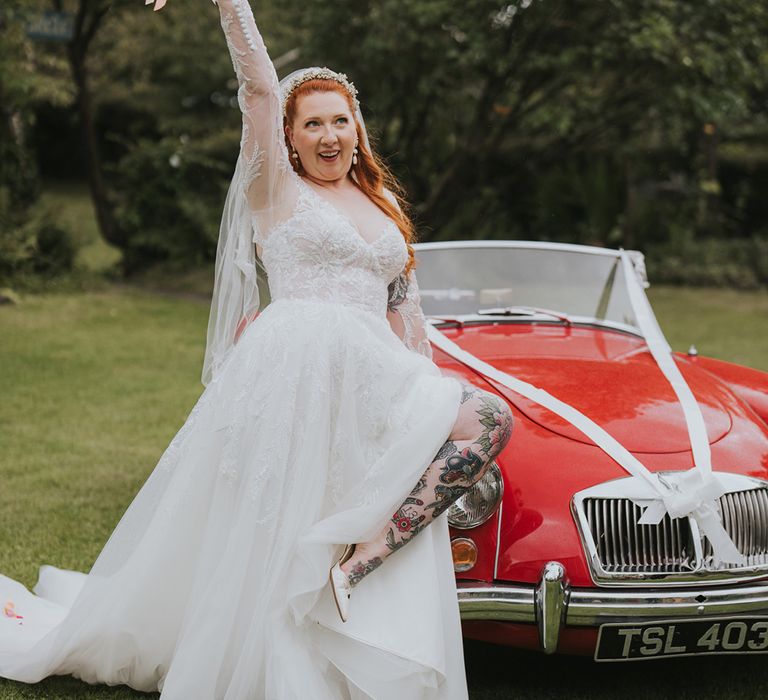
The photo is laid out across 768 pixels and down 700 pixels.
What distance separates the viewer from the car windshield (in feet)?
15.9

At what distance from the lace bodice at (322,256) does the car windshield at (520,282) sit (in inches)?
62.1

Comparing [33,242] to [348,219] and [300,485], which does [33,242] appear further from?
[300,485]

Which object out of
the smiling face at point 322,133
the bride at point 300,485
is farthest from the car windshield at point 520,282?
the smiling face at point 322,133

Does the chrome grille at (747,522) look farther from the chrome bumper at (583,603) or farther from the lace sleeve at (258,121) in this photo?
the lace sleeve at (258,121)

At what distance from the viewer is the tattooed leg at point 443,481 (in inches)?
116

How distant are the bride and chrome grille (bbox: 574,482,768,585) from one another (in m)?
0.44

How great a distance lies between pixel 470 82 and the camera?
13.8 meters

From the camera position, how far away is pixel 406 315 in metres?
3.52

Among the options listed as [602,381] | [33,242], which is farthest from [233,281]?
[33,242]

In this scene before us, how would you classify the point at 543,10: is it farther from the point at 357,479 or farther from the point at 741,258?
the point at 357,479

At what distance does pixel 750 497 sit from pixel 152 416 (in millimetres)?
5079

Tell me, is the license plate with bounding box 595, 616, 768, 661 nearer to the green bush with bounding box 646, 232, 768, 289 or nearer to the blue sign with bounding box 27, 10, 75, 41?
the blue sign with bounding box 27, 10, 75, 41

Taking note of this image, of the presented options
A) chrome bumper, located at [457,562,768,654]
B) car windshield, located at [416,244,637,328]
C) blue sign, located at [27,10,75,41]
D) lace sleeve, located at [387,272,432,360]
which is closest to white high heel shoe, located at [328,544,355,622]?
chrome bumper, located at [457,562,768,654]

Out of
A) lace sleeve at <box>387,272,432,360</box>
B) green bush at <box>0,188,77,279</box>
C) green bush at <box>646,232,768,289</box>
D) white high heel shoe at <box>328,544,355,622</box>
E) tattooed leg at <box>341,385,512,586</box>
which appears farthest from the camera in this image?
green bush at <box>646,232,768,289</box>
